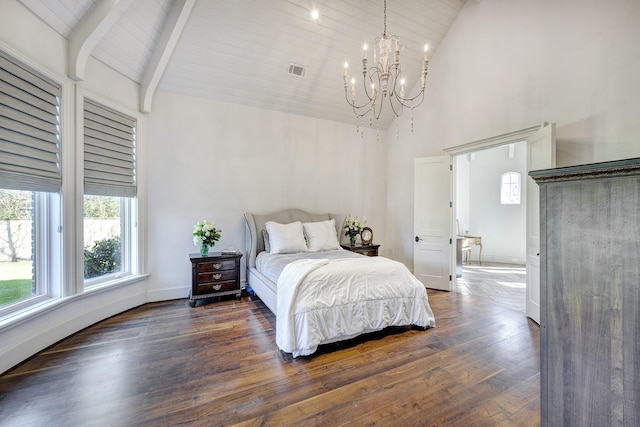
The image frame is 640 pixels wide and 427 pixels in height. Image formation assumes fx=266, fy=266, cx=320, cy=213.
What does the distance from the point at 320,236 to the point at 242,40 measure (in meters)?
3.05

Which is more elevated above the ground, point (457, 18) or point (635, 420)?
point (457, 18)

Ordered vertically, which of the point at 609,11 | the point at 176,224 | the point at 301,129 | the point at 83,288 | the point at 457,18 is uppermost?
the point at 457,18

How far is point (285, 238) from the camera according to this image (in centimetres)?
403

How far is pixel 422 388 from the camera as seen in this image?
2.00 metres

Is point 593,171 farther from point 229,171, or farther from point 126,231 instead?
point 126,231

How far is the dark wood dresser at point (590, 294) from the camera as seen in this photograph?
722 mm

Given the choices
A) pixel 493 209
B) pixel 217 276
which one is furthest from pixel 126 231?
pixel 493 209

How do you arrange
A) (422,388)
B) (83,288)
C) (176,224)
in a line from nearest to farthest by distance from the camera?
(422,388) < (83,288) < (176,224)

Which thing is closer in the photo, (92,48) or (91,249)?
(92,48)

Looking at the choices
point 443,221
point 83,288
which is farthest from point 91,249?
point 443,221

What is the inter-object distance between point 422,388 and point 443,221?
3.03m

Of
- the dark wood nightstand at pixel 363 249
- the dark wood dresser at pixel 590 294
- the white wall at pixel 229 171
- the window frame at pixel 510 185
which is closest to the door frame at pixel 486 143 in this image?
the dark wood nightstand at pixel 363 249

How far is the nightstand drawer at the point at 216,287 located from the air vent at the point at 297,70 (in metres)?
3.39

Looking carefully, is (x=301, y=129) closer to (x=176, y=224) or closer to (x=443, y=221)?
(x=176, y=224)
